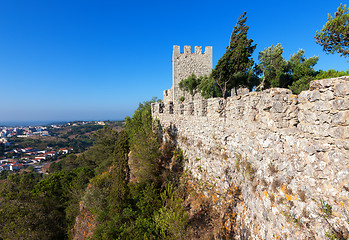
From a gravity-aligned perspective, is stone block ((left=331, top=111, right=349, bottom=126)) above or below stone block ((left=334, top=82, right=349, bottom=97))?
below

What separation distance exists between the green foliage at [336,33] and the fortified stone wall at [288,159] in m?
10.2

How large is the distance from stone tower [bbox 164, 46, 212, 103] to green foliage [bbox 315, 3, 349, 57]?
11.4 m

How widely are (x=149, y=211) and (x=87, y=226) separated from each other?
5.89 meters

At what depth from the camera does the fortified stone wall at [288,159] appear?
2.27 meters

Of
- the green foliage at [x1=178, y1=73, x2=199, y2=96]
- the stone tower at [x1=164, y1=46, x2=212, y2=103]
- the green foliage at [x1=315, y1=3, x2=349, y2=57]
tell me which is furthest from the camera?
the stone tower at [x1=164, y1=46, x2=212, y2=103]

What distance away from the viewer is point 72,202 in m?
16.7

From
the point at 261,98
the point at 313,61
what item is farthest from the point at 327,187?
the point at 313,61

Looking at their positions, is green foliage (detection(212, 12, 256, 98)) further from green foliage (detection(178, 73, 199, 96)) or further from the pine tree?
green foliage (detection(178, 73, 199, 96))

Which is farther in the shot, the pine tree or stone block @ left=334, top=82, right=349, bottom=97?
the pine tree

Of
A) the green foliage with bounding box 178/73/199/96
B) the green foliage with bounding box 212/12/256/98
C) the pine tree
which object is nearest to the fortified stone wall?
the green foliage with bounding box 212/12/256/98

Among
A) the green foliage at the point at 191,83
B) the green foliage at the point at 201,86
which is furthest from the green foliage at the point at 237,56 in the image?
the green foliage at the point at 191,83

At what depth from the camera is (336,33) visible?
942 cm

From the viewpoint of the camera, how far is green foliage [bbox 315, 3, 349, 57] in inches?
350

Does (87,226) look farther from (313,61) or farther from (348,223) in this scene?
(313,61)
